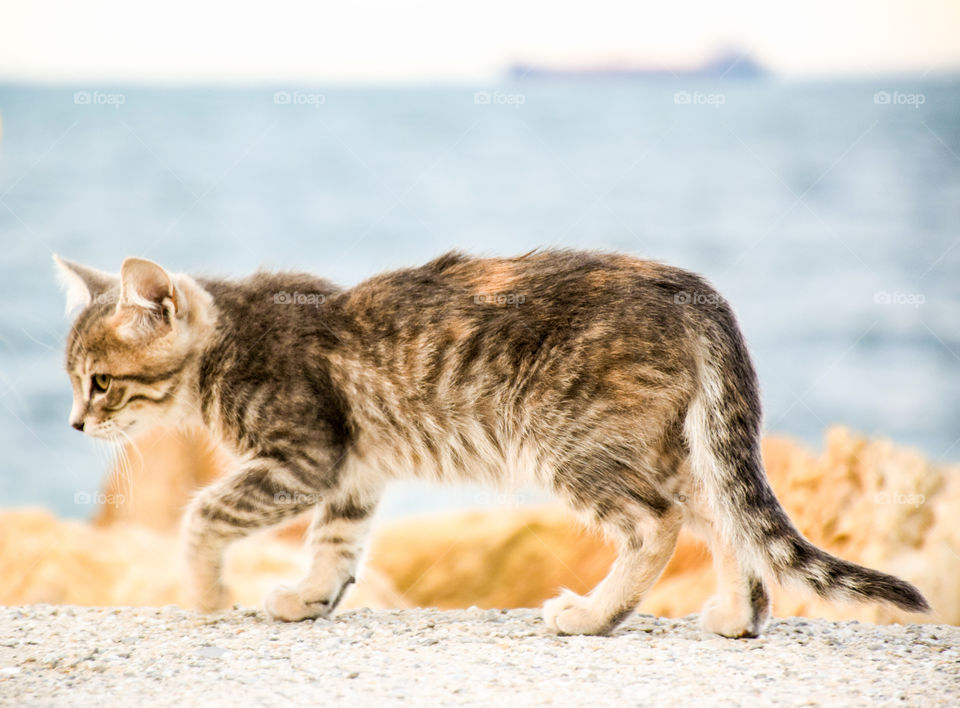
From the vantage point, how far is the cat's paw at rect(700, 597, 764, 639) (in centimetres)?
270

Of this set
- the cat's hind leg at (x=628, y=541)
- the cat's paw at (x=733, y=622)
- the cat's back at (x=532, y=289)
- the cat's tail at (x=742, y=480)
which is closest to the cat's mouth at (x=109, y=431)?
the cat's back at (x=532, y=289)

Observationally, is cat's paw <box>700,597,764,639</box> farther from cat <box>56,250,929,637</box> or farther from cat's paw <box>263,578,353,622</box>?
cat's paw <box>263,578,353,622</box>

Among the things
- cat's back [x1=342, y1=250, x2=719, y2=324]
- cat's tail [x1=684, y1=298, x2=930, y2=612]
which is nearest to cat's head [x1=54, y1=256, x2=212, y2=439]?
cat's back [x1=342, y1=250, x2=719, y2=324]

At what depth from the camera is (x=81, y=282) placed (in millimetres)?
3207

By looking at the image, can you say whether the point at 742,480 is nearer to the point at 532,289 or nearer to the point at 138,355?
the point at 532,289

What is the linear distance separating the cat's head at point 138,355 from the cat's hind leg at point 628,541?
1.34m

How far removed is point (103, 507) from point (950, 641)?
5077 mm

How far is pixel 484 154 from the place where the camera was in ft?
37.4

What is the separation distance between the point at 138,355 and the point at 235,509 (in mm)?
612

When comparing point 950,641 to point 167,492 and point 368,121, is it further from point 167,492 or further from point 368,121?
point 368,121

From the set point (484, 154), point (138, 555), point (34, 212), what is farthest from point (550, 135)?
point (138, 555)

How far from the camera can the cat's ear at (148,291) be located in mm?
2830

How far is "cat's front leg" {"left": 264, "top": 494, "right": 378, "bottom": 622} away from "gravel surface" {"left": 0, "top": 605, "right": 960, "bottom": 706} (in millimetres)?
86

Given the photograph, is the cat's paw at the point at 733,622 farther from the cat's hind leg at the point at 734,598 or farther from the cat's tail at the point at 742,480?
the cat's tail at the point at 742,480
